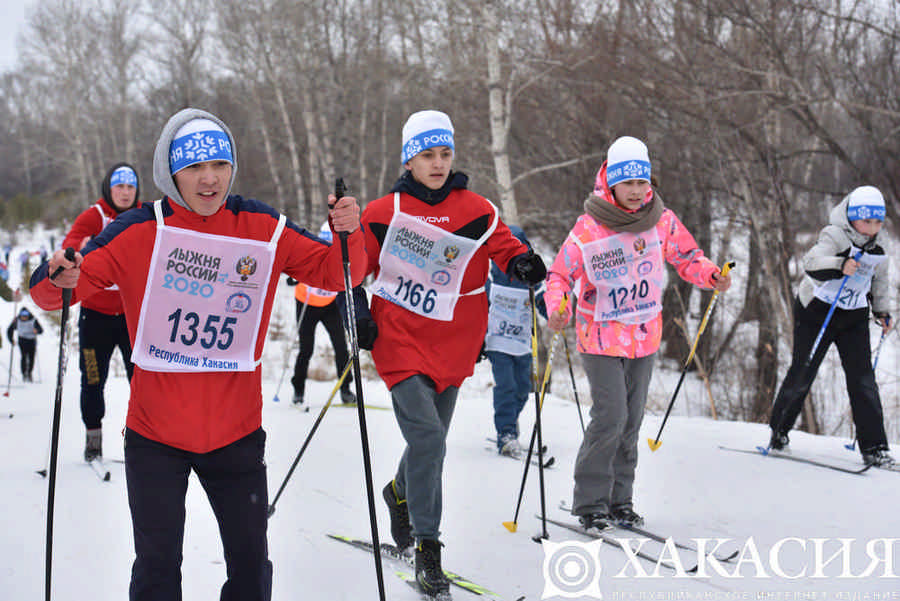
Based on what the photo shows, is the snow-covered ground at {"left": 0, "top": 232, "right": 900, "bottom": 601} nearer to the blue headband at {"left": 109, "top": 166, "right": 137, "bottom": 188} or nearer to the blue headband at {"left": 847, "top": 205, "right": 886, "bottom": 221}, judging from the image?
the blue headband at {"left": 847, "top": 205, "right": 886, "bottom": 221}

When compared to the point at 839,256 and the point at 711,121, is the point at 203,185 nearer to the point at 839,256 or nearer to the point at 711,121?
the point at 839,256

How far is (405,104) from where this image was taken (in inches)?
877

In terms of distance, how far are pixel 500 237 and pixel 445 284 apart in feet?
1.21

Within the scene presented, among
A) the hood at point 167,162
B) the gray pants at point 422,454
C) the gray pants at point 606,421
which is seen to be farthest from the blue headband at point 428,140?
the gray pants at point 606,421

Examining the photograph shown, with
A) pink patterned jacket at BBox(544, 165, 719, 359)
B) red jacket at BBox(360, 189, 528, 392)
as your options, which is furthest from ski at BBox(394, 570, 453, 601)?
pink patterned jacket at BBox(544, 165, 719, 359)

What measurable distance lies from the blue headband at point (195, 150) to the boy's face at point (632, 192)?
2.36m

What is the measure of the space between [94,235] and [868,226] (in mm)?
5417

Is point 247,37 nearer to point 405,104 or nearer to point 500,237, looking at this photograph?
point 405,104

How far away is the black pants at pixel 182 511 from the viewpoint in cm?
234

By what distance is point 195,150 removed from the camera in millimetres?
2521

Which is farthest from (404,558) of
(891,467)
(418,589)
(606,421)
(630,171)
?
(891,467)

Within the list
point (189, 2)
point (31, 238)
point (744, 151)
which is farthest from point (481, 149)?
point (31, 238)

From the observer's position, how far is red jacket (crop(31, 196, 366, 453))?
8.02 ft

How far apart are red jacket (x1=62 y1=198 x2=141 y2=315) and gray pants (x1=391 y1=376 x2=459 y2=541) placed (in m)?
2.48
